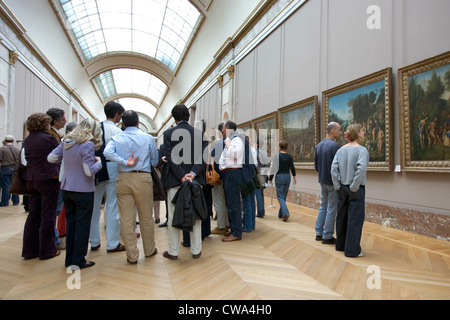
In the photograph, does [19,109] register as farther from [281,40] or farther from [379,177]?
[379,177]

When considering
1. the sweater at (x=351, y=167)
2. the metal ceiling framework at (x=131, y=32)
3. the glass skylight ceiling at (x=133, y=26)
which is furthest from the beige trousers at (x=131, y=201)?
the glass skylight ceiling at (x=133, y=26)

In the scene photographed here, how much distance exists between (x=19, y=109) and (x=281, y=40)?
11583 mm

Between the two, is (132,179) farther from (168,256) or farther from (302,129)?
(302,129)

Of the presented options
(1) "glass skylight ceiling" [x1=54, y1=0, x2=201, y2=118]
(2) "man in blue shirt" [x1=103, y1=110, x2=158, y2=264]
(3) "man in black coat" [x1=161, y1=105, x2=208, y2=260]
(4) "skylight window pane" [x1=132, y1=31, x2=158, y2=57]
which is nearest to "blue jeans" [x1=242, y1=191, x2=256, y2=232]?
(3) "man in black coat" [x1=161, y1=105, x2=208, y2=260]

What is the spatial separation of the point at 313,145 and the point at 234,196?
400 centimetres

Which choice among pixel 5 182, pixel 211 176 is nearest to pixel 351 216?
pixel 211 176

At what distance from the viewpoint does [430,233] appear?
182 inches

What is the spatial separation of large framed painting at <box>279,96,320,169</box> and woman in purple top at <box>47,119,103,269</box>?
5.91 m

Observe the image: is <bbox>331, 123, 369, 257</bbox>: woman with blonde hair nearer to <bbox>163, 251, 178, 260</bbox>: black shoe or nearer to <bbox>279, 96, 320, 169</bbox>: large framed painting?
<bbox>163, 251, 178, 260</bbox>: black shoe

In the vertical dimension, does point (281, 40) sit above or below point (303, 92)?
above

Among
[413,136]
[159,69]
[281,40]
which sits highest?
[159,69]

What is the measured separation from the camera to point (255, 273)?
131 inches

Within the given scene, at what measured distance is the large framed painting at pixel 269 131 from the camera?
1010 centimetres
